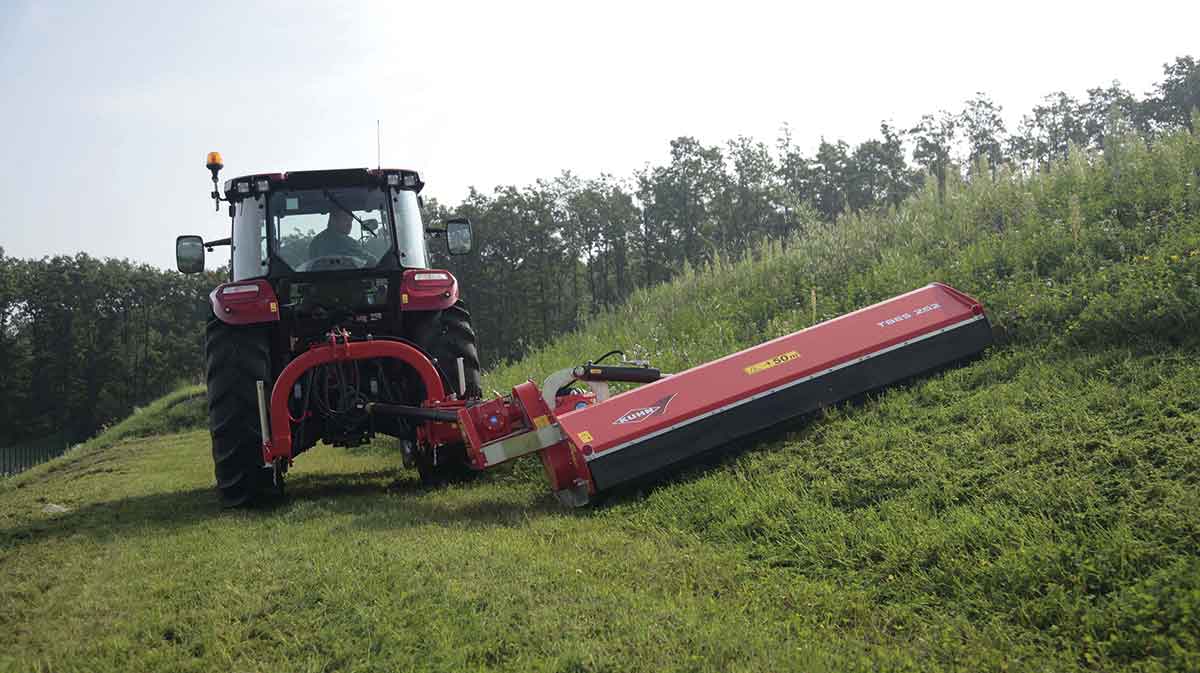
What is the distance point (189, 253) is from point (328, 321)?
126cm

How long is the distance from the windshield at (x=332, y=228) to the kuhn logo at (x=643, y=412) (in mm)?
2526

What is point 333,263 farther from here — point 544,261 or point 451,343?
point 544,261

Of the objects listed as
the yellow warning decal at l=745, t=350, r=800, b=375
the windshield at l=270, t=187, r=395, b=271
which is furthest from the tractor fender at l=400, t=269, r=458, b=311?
the yellow warning decal at l=745, t=350, r=800, b=375

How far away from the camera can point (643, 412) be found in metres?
5.68

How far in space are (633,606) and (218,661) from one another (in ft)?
A: 4.89

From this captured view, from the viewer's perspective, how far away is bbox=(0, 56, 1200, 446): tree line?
32.4 meters

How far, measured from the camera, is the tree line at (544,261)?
1276 inches

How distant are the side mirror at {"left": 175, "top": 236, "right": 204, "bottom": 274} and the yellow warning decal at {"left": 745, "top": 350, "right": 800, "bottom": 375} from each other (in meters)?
4.18

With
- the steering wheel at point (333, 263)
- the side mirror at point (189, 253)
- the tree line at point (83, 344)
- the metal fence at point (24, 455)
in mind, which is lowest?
the metal fence at point (24, 455)

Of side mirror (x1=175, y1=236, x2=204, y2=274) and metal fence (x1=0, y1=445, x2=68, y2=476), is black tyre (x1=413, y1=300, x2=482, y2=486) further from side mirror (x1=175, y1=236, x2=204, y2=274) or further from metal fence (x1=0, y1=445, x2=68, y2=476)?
metal fence (x1=0, y1=445, x2=68, y2=476)

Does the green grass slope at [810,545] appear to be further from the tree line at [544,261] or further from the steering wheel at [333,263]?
the tree line at [544,261]

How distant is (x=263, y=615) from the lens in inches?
147

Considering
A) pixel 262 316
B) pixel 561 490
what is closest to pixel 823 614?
pixel 561 490

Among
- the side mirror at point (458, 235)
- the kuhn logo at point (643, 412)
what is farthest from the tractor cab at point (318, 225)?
the kuhn logo at point (643, 412)
